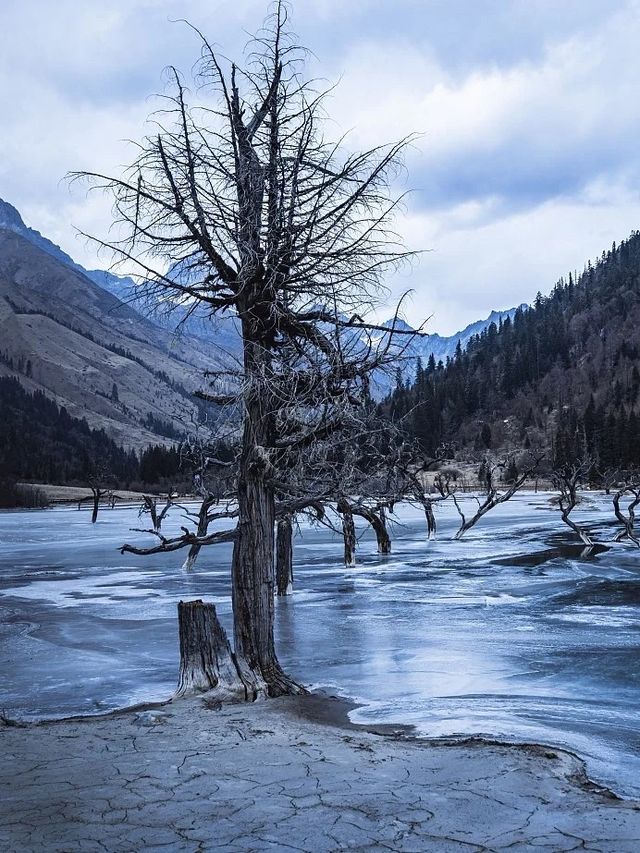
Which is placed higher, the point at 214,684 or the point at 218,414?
the point at 218,414

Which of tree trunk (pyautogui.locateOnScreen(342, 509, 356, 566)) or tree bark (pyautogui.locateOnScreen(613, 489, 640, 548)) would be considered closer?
tree trunk (pyautogui.locateOnScreen(342, 509, 356, 566))

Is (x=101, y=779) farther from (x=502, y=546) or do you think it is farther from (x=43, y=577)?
(x=502, y=546)

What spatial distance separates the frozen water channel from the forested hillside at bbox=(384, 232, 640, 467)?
93512 mm

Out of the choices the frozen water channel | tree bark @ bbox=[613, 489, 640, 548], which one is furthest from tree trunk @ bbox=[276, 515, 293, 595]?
tree bark @ bbox=[613, 489, 640, 548]

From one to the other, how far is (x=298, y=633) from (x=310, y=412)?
8832 millimetres

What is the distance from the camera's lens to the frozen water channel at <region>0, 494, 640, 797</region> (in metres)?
11.1

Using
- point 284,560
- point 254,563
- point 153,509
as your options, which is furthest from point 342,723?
point 153,509

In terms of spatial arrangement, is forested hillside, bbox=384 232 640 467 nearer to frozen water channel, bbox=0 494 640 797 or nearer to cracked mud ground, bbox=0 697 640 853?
frozen water channel, bbox=0 494 640 797

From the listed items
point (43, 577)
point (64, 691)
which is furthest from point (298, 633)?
point (43, 577)

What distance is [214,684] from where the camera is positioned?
10055mm

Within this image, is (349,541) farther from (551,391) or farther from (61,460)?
(61,460)

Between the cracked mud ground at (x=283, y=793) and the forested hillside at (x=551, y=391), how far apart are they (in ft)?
373

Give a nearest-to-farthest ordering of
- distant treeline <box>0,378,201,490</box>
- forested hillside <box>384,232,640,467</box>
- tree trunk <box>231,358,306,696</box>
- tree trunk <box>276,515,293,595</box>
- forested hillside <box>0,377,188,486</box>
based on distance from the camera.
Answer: tree trunk <box>231,358,306,696</box> → tree trunk <box>276,515,293,595</box> → forested hillside <box>384,232,640,467</box> → distant treeline <box>0,378,201,490</box> → forested hillside <box>0,377,188,486</box>

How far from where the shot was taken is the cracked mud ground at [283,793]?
198 inches
